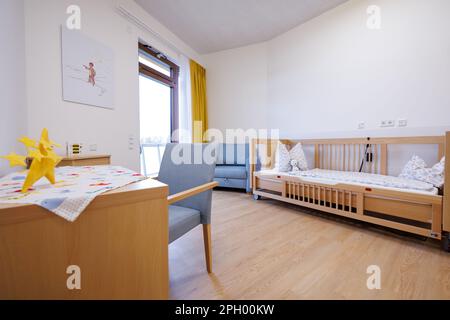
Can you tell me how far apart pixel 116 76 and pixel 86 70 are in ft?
1.22

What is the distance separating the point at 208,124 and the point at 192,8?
207 cm

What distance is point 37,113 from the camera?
5.63 ft

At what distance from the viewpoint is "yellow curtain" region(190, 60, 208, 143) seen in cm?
381

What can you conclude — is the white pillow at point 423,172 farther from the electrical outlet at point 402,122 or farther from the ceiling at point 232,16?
the ceiling at point 232,16

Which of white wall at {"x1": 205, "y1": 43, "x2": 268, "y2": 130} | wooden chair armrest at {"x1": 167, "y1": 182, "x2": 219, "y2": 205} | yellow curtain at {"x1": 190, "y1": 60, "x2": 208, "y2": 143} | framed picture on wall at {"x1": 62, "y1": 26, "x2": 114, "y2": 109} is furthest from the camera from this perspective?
yellow curtain at {"x1": 190, "y1": 60, "x2": 208, "y2": 143}

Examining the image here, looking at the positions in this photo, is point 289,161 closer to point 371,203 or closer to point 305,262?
point 371,203

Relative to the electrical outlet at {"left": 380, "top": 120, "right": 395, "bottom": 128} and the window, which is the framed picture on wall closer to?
the window

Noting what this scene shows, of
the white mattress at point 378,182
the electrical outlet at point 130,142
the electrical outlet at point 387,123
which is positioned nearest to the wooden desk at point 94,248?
the white mattress at point 378,182

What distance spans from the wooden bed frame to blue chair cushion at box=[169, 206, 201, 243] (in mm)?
1513

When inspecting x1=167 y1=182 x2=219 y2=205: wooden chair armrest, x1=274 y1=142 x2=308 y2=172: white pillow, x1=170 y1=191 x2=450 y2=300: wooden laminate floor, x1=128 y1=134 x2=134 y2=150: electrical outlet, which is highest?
x1=128 y1=134 x2=134 y2=150: electrical outlet

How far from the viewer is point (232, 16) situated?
2.87 metres

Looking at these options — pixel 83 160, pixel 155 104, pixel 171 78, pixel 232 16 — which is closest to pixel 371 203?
pixel 83 160

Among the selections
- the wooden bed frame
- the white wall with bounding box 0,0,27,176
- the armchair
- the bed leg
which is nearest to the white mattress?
the wooden bed frame
